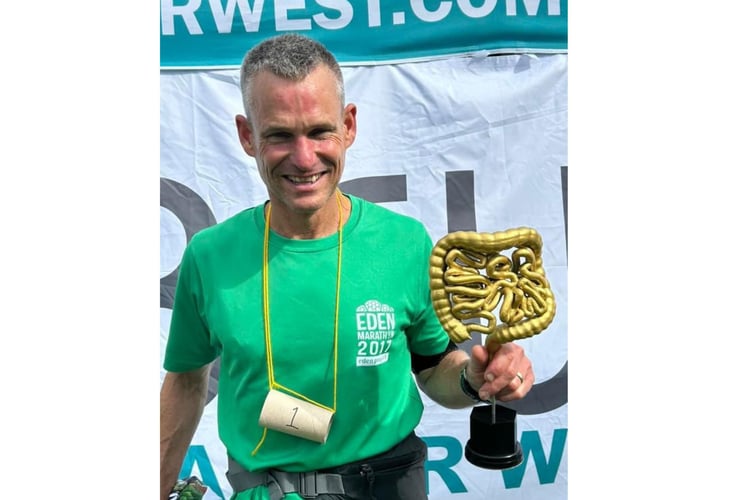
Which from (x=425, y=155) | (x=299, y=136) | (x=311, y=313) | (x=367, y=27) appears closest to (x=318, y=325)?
(x=311, y=313)

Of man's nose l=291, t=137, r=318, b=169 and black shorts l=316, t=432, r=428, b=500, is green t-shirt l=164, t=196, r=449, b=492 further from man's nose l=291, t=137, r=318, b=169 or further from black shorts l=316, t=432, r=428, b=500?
man's nose l=291, t=137, r=318, b=169

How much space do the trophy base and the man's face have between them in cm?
67

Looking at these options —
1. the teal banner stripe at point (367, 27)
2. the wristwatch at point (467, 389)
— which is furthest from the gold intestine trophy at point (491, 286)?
the teal banner stripe at point (367, 27)

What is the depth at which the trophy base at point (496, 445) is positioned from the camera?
5.81ft

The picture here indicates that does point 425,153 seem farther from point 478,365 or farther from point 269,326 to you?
point 478,365

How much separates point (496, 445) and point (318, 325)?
519 mm

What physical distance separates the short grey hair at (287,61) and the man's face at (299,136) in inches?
0.7

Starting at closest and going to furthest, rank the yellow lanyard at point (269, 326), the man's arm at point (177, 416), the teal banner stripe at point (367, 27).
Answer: the yellow lanyard at point (269, 326) < the man's arm at point (177, 416) < the teal banner stripe at point (367, 27)

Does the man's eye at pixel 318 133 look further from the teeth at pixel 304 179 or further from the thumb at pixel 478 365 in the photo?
the thumb at pixel 478 365

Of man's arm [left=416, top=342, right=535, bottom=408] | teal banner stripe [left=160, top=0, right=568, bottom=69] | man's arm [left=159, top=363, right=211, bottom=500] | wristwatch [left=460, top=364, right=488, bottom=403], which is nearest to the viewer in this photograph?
man's arm [left=416, top=342, right=535, bottom=408]

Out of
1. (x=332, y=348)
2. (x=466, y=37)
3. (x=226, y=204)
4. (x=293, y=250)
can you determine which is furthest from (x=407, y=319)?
(x=466, y=37)

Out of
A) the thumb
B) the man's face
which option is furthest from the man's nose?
the thumb

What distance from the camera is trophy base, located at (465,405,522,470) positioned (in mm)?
1770

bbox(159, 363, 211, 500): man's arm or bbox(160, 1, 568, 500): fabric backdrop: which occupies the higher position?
bbox(160, 1, 568, 500): fabric backdrop
